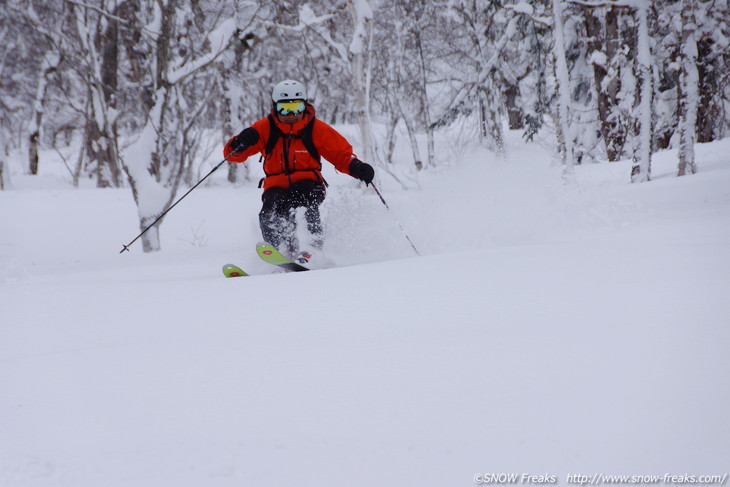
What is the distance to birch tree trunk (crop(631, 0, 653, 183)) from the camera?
1093 cm

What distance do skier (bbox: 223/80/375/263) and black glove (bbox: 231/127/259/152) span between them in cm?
4

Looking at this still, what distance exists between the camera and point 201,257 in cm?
680

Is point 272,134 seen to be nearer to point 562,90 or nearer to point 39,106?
point 562,90

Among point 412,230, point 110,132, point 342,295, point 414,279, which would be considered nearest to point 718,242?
point 414,279

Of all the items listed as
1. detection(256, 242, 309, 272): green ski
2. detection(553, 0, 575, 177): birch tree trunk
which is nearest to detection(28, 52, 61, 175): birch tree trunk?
detection(553, 0, 575, 177): birch tree trunk

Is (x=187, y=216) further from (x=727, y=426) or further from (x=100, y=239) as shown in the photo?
(x=727, y=426)

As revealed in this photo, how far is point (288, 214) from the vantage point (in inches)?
202

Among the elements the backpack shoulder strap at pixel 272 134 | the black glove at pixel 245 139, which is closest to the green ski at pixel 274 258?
the black glove at pixel 245 139

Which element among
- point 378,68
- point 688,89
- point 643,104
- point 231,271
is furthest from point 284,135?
point 378,68

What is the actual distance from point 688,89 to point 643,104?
105 centimetres

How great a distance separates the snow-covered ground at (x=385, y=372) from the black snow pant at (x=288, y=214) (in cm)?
154

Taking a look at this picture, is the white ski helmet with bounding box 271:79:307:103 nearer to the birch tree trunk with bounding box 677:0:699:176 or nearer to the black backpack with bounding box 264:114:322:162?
the black backpack with bounding box 264:114:322:162

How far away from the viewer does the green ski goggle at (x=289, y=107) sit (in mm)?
4977

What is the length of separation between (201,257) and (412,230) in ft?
9.02
